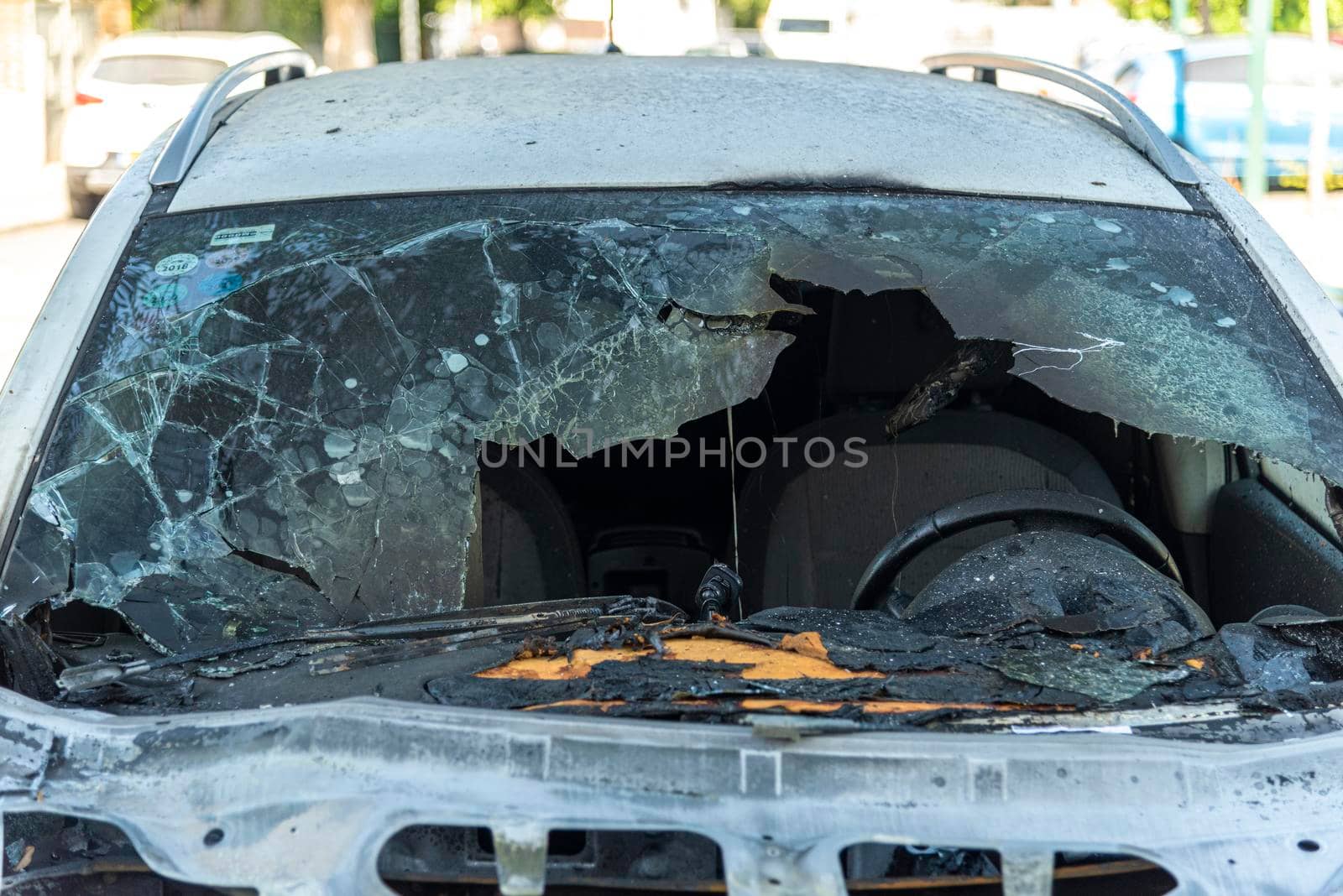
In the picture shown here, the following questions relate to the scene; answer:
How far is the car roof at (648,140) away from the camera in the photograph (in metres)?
2.49

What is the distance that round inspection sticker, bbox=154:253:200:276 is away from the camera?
7.61 feet

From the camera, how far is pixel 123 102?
13.7m

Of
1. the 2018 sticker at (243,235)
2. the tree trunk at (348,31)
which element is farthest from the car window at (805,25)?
the 2018 sticker at (243,235)

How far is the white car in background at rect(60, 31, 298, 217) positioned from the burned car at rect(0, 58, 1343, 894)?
462 inches

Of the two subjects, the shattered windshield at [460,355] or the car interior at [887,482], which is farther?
the car interior at [887,482]

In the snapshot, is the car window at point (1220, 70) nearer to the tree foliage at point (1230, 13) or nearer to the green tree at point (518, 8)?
the tree foliage at point (1230, 13)

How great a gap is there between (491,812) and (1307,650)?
124 centimetres

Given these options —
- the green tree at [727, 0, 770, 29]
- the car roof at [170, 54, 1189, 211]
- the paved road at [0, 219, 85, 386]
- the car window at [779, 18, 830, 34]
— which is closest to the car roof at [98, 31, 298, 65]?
the paved road at [0, 219, 85, 386]

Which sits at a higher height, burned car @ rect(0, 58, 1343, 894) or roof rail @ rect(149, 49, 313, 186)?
roof rail @ rect(149, 49, 313, 186)

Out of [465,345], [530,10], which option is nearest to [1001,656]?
[465,345]

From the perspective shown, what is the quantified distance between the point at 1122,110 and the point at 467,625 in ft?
5.99

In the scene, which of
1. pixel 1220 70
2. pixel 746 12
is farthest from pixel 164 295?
pixel 746 12

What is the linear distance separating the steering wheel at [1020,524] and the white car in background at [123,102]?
12.6 metres

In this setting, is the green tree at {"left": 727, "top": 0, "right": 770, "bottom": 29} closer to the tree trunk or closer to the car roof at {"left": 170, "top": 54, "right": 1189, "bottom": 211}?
the tree trunk
